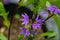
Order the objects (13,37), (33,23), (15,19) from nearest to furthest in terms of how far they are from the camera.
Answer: (33,23) → (13,37) → (15,19)

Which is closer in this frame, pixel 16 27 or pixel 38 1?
pixel 38 1

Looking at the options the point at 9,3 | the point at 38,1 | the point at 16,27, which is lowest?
the point at 38,1

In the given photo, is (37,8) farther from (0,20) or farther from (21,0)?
(0,20)

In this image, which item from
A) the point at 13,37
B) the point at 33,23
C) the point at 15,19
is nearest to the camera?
the point at 33,23

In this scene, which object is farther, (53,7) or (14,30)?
(14,30)

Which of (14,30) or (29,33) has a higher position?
(14,30)

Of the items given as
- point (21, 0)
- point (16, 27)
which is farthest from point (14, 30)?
point (21, 0)

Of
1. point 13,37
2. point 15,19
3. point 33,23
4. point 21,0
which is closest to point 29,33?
point 33,23

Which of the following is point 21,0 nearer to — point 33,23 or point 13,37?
point 33,23

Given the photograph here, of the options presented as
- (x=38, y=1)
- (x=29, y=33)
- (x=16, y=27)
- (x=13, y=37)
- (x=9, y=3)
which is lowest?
(x=29, y=33)
